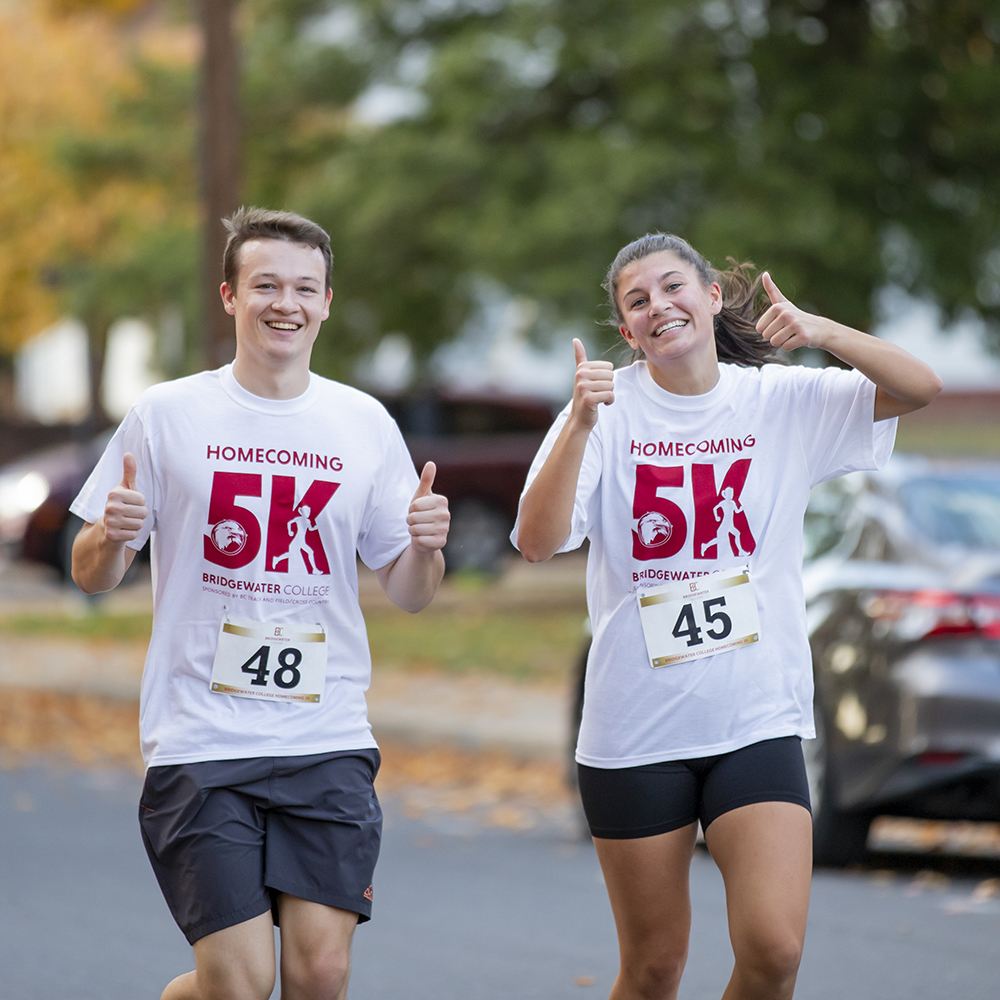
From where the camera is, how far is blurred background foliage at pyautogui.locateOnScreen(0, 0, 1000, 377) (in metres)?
14.8

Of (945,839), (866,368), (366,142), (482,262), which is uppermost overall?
(366,142)

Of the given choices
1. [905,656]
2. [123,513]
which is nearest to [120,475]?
[123,513]

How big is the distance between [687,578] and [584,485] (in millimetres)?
306

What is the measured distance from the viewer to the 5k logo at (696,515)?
384 cm

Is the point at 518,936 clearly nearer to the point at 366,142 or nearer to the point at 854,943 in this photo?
the point at 854,943

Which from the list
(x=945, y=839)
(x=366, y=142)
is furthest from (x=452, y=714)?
(x=366, y=142)

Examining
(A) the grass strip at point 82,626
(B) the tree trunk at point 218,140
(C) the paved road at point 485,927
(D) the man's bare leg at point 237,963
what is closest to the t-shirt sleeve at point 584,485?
(D) the man's bare leg at point 237,963

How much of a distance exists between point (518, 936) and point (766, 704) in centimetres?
263

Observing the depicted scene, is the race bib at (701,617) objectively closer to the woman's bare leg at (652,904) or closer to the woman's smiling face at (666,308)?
the woman's bare leg at (652,904)

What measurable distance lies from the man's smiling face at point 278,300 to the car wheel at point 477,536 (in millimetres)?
16147

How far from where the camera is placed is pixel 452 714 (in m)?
11.3

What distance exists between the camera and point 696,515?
384cm

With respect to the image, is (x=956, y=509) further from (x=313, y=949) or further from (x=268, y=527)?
(x=313, y=949)

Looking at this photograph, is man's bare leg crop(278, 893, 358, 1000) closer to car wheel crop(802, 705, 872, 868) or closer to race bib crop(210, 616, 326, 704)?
race bib crop(210, 616, 326, 704)
